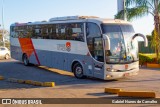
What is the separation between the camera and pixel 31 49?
903 inches

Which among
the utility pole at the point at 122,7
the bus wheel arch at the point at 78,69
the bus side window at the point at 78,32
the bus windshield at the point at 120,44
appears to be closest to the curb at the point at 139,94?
the bus windshield at the point at 120,44

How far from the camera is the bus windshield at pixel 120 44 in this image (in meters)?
16.2

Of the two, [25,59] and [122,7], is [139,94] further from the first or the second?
[122,7]

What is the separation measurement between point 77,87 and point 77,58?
327 cm

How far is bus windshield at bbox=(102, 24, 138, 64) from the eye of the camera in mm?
16219

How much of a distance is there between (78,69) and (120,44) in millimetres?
2947

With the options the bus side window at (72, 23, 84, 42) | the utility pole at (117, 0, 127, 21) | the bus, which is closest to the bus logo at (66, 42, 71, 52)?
the bus

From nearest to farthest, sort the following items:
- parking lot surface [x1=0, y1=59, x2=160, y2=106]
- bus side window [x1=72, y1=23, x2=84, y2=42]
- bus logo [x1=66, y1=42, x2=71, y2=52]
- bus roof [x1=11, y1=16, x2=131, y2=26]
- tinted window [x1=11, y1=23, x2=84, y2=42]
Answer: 1. parking lot surface [x1=0, y1=59, x2=160, y2=106]
2. bus roof [x1=11, y1=16, x2=131, y2=26]
3. bus side window [x1=72, y1=23, x2=84, y2=42]
4. tinted window [x1=11, y1=23, x2=84, y2=42]
5. bus logo [x1=66, y1=42, x2=71, y2=52]

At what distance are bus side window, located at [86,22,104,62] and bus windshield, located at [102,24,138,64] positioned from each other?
39cm

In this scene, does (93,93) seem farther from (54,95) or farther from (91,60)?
(91,60)

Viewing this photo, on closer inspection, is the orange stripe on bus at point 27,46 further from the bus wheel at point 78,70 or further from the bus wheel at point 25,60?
the bus wheel at point 78,70

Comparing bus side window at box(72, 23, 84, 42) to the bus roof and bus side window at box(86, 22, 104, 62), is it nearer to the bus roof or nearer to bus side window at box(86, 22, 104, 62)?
the bus roof

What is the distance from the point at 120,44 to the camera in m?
16.4

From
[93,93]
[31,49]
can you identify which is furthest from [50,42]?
[93,93]
